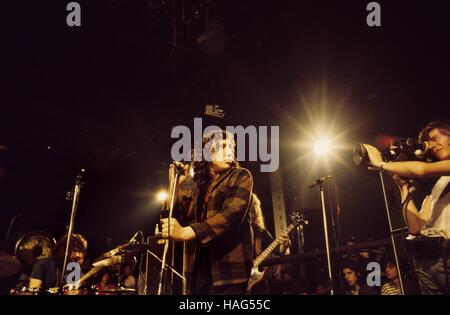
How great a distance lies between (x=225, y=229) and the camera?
2336 millimetres

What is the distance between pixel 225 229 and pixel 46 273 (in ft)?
14.8

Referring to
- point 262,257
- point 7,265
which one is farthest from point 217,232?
point 262,257

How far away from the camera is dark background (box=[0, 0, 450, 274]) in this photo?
541 centimetres

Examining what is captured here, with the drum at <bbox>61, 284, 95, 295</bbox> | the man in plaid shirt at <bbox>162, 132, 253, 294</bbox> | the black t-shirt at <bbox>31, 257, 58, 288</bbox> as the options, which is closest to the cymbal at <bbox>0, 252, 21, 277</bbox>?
the drum at <bbox>61, 284, 95, 295</bbox>

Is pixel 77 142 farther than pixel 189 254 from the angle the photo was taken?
Yes

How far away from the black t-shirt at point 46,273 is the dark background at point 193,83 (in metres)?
1.94

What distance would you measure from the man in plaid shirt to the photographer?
132 cm

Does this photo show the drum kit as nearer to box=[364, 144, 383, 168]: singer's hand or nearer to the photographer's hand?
box=[364, 144, 383, 168]: singer's hand

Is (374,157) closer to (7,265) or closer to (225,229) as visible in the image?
(225,229)

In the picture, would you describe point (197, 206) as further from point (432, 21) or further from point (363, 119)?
point (363, 119)

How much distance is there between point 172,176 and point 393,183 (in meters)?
2.35

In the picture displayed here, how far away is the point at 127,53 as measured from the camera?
248 inches
